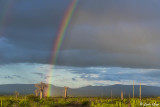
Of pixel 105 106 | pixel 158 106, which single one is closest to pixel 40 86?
pixel 105 106

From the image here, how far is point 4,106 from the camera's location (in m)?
31.6

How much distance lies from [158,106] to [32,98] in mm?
23325

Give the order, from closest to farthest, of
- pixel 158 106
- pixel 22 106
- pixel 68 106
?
pixel 68 106 < pixel 22 106 < pixel 158 106

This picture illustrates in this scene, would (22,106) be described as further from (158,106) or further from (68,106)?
(158,106)

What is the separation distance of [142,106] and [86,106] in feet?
65.5

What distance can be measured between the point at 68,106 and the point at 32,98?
87.3 feet

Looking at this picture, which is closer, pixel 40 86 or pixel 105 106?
pixel 105 106

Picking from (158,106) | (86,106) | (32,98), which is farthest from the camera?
(32,98)

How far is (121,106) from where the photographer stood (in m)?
41.7

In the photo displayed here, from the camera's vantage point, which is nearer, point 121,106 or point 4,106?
point 4,106

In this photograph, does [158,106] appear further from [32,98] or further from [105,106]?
[32,98]

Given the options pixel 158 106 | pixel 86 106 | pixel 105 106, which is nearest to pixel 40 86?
pixel 105 106

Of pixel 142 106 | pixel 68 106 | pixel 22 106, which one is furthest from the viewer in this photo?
pixel 142 106

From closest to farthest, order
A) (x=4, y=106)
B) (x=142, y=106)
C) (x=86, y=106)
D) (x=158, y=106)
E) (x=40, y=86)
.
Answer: (x=86, y=106)
(x=4, y=106)
(x=158, y=106)
(x=142, y=106)
(x=40, y=86)
